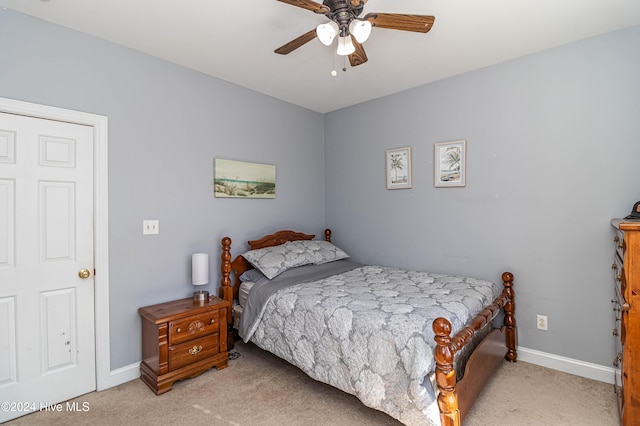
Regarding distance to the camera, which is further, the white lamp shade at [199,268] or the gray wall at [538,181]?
the white lamp shade at [199,268]

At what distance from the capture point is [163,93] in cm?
283

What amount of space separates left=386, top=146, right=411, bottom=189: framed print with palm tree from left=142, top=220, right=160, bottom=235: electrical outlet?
246cm

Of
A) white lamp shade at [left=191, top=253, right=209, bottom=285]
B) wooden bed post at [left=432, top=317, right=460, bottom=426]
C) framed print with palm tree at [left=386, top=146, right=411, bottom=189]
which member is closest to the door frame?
white lamp shade at [left=191, top=253, right=209, bottom=285]

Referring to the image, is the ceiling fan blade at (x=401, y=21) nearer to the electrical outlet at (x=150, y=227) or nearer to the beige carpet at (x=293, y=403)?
the electrical outlet at (x=150, y=227)

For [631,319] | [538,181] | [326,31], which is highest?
[326,31]

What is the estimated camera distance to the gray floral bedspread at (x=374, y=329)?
1774mm

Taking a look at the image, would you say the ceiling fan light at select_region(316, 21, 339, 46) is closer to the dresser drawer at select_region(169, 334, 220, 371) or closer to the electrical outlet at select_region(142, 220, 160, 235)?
the electrical outlet at select_region(142, 220, 160, 235)

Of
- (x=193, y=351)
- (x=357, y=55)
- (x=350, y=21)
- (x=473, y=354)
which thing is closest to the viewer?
(x=350, y=21)

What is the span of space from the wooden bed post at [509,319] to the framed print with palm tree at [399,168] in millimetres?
1341

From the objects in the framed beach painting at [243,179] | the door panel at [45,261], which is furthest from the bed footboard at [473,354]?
the door panel at [45,261]

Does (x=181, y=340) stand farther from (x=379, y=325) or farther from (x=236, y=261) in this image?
(x=379, y=325)

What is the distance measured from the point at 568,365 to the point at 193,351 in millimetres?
3066

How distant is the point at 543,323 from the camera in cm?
275

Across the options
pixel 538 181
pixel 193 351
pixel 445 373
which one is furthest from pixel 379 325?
pixel 538 181
